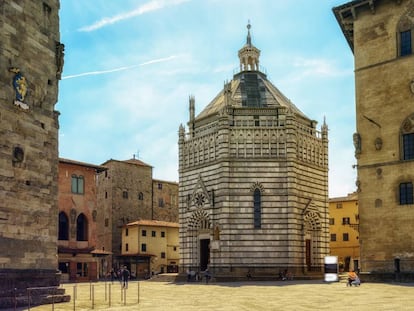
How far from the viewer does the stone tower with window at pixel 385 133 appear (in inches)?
1379

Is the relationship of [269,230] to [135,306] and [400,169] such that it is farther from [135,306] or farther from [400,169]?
[135,306]

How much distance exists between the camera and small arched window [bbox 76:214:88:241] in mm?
53719

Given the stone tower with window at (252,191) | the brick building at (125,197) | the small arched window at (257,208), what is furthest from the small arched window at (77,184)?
the small arched window at (257,208)

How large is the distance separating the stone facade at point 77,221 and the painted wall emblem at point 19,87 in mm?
28724

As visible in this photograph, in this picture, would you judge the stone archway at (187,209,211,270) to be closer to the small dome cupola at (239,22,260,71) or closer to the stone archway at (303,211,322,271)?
the stone archway at (303,211,322,271)

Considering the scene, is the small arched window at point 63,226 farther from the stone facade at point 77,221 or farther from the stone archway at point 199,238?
the stone archway at point 199,238

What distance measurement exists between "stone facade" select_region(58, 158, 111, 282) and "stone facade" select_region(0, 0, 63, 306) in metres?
27.0

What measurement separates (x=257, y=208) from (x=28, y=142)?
26132mm

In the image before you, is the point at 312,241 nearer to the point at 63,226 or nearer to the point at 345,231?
the point at 63,226

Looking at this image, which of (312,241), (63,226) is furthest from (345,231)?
(63,226)

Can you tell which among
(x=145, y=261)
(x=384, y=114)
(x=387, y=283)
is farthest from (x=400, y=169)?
(x=145, y=261)

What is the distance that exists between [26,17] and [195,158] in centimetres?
2757

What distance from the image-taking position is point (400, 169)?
1391 inches

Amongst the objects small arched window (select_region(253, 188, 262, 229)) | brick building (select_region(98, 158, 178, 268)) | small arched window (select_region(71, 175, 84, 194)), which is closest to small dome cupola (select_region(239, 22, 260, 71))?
small arched window (select_region(253, 188, 262, 229))
